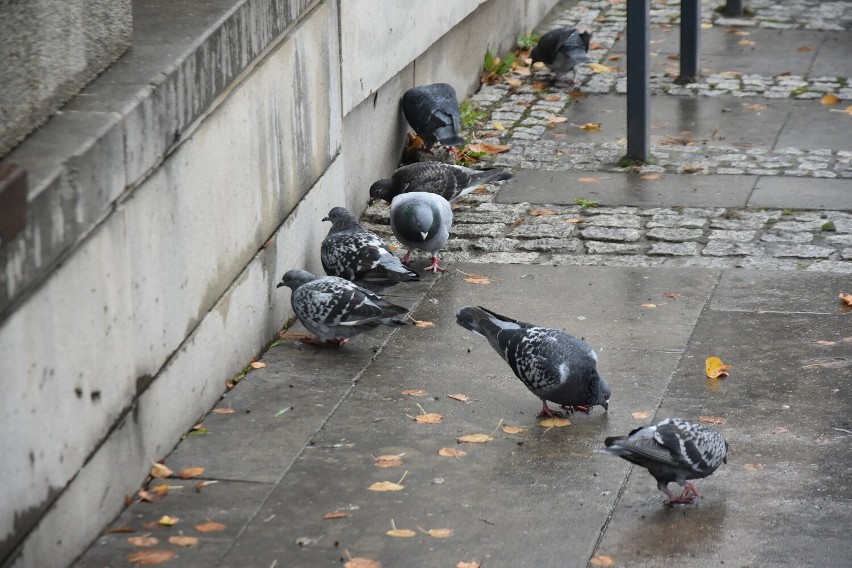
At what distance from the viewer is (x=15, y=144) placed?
4730mm

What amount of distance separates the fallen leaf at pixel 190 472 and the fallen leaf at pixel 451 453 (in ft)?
3.39

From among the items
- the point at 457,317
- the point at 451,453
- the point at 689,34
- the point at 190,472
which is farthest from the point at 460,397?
the point at 689,34

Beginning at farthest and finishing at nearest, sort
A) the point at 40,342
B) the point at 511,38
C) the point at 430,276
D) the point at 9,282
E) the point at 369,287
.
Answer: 1. the point at 511,38
2. the point at 430,276
3. the point at 369,287
4. the point at 40,342
5. the point at 9,282

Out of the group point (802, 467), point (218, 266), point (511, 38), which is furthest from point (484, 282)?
point (511, 38)

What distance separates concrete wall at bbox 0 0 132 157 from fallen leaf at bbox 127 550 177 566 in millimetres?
1551

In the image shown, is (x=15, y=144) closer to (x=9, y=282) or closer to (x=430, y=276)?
(x=9, y=282)

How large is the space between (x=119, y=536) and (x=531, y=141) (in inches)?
239

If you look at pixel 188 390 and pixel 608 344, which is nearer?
pixel 188 390

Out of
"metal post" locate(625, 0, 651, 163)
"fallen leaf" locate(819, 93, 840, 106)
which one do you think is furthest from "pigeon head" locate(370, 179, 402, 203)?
"fallen leaf" locate(819, 93, 840, 106)

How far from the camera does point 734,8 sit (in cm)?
1380

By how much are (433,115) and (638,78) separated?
1581 millimetres

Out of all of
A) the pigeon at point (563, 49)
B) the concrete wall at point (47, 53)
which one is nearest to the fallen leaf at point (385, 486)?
the concrete wall at point (47, 53)

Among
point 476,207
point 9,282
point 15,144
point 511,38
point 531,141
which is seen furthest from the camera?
point 511,38

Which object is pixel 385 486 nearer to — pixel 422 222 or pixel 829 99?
pixel 422 222
